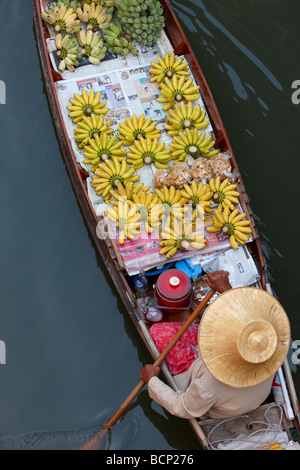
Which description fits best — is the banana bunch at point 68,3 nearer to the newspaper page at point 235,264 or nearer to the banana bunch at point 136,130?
the banana bunch at point 136,130

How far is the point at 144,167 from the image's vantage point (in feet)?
21.3

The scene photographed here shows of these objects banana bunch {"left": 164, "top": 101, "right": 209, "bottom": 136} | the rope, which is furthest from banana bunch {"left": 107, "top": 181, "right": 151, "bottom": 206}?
the rope

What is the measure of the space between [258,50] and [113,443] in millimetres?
6335

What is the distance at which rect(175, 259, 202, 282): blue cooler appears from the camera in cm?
579

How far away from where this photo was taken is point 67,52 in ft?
23.5

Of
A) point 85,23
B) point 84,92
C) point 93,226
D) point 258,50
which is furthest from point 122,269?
point 258,50

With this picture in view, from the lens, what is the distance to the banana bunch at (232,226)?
5.82 metres

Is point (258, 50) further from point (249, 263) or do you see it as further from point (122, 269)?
point (122, 269)

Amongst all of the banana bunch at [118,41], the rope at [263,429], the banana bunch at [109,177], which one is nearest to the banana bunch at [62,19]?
the banana bunch at [118,41]

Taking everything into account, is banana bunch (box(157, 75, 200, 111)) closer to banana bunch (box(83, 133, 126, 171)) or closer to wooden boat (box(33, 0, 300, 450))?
wooden boat (box(33, 0, 300, 450))

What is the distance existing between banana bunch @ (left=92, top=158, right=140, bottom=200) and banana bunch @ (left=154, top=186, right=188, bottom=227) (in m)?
0.43

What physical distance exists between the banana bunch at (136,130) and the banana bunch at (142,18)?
1395 mm

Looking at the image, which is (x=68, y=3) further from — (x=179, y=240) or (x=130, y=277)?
(x=130, y=277)

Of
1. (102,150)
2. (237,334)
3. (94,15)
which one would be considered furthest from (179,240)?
(94,15)
